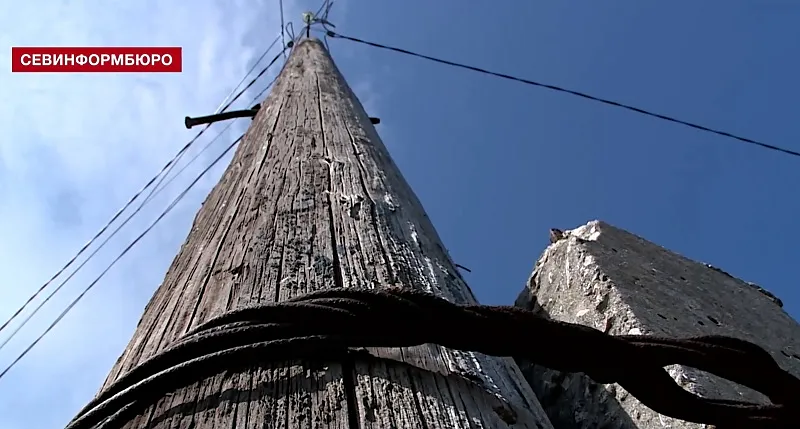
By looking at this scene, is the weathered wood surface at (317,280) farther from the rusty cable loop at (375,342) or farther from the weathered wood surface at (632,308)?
the weathered wood surface at (632,308)

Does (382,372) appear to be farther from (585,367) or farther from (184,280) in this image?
(184,280)

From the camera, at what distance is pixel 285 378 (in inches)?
31.2

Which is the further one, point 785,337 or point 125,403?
point 785,337

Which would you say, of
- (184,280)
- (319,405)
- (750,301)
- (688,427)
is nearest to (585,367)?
(319,405)

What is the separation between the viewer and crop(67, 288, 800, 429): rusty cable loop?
2.58ft

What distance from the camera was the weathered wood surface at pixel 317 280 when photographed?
77cm

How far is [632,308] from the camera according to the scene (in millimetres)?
1854

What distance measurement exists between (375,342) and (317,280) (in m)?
0.21

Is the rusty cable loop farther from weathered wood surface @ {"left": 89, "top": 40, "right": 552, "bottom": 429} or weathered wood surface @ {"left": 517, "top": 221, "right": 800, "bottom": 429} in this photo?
weathered wood surface @ {"left": 517, "top": 221, "right": 800, "bottom": 429}

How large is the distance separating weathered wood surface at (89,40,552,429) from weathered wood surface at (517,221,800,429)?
2.28 ft

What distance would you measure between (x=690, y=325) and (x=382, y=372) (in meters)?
1.44

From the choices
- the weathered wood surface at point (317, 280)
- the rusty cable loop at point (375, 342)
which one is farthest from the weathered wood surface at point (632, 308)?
the rusty cable loop at point (375, 342)

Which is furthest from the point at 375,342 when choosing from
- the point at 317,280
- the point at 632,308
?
the point at 632,308

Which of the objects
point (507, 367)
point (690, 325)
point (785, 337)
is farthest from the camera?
point (785, 337)
